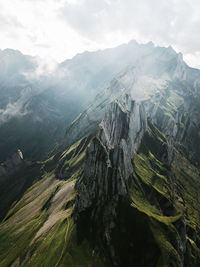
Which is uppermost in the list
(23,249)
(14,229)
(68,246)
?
(68,246)

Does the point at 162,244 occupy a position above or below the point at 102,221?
below

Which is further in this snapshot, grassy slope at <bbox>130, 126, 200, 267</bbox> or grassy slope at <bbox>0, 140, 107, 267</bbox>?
grassy slope at <bbox>0, 140, 107, 267</bbox>

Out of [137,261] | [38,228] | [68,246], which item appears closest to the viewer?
[137,261]

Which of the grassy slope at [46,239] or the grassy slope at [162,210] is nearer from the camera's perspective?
the grassy slope at [162,210]

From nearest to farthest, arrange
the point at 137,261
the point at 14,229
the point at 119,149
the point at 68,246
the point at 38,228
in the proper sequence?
1. the point at 137,261
2. the point at 68,246
3. the point at 119,149
4. the point at 38,228
5. the point at 14,229

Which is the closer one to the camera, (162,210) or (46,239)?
(46,239)

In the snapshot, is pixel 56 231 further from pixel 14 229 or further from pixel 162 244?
pixel 14 229

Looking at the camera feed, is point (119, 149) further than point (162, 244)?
Yes

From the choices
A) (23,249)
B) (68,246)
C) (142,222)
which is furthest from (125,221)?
(23,249)

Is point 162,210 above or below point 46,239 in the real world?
below
